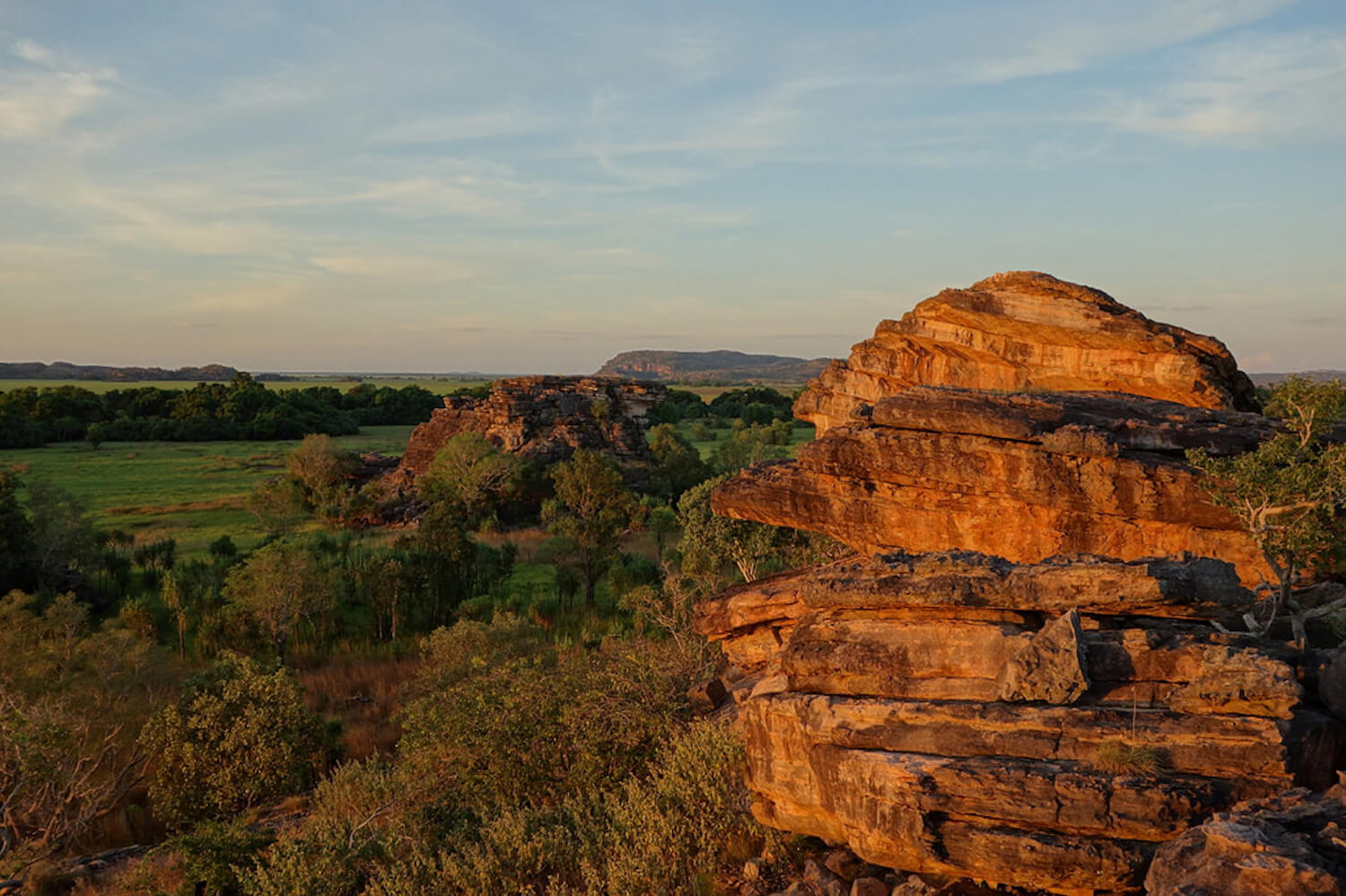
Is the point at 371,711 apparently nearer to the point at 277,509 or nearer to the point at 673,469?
the point at 277,509

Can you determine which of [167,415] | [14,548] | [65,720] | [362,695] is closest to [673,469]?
[362,695]

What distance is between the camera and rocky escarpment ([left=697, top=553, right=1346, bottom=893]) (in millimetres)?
8445

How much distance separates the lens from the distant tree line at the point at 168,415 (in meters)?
93.1

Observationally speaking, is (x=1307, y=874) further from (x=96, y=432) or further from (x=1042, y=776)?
(x=96, y=432)

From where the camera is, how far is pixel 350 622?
34.7m

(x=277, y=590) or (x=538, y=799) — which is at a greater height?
(x=277, y=590)

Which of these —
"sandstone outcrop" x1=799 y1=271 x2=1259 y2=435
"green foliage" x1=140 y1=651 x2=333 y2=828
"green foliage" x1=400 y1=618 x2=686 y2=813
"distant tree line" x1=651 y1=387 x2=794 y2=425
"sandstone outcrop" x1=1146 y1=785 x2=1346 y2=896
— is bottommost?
"green foliage" x1=140 y1=651 x2=333 y2=828

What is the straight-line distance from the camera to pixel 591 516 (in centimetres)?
4197

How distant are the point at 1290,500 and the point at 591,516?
105ft

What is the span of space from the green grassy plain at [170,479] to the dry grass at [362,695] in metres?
18.5

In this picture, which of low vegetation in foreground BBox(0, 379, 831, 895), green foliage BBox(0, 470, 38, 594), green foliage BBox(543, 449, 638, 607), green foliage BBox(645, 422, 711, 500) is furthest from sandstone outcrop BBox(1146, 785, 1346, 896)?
green foliage BBox(645, 422, 711, 500)

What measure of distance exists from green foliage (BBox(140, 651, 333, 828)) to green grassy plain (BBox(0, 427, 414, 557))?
88.2 feet

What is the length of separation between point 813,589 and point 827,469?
9.20 m

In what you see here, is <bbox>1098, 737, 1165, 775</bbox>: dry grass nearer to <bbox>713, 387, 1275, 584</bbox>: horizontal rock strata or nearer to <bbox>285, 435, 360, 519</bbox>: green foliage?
<bbox>713, 387, 1275, 584</bbox>: horizontal rock strata
